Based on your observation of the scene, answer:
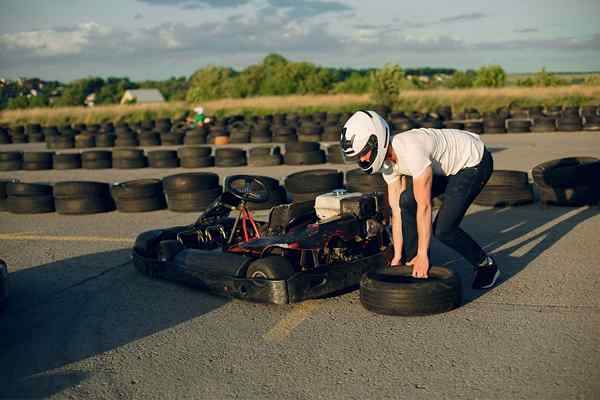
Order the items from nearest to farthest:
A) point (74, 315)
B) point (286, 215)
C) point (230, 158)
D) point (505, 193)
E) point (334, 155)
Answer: point (74, 315) → point (286, 215) → point (505, 193) → point (334, 155) → point (230, 158)

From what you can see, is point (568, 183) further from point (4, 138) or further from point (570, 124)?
point (4, 138)

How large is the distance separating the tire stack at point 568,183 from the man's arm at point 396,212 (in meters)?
3.88

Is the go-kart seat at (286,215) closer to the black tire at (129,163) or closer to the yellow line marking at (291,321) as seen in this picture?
the yellow line marking at (291,321)

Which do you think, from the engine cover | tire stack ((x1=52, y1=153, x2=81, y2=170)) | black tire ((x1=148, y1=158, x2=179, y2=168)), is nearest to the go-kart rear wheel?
the engine cover

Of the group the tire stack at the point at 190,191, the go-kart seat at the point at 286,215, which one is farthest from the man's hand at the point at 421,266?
the tire stack at the point at 190,191

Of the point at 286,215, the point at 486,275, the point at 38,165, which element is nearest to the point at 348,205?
the point at 286,215

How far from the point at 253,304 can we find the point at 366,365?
146 cm

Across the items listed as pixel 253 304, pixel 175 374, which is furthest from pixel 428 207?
pixel 175 374

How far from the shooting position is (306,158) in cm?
1444

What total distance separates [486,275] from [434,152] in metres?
1.14

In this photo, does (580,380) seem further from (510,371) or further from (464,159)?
(464,159)

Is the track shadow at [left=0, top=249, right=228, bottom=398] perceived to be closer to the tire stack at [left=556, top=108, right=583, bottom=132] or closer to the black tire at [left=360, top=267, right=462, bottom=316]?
the black tire at [left=360, top=267, right=462, bottom=316]

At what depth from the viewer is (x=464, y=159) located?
15.8 feet

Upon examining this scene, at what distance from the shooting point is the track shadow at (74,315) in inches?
153
